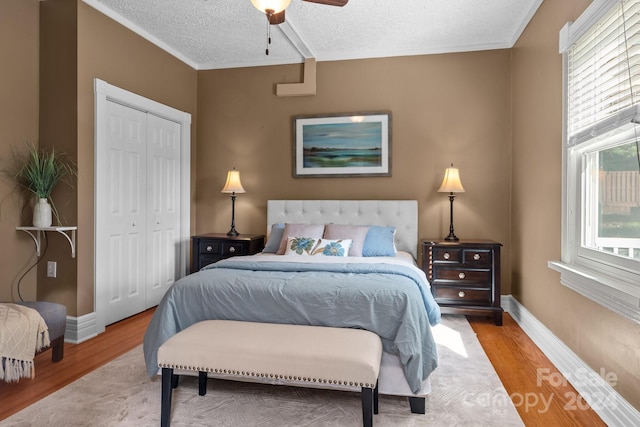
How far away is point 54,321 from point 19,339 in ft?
1.05

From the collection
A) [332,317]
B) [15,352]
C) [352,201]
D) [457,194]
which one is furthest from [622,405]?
[15,352]

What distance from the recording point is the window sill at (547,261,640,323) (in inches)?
68.9

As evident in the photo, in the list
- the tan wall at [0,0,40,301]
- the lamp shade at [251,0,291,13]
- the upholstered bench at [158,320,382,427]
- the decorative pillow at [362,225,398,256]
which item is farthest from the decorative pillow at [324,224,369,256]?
the tan wall at [0,0,40,301]

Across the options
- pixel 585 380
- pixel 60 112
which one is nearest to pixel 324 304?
pixel 585 380

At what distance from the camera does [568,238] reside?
259 centimetres

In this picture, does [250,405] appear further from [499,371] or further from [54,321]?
[499,371]

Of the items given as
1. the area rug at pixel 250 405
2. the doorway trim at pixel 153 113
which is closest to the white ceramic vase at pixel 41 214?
the doorway trim at pixel 153 113

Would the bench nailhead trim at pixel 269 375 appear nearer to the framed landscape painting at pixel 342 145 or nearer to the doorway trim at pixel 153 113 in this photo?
the doorway trim at pixel 153 113

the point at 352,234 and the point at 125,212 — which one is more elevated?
the point at 125,212

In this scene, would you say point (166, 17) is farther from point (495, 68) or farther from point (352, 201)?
point (495, 68)

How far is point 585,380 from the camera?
2260 millimetres

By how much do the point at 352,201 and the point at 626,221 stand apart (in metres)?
2.60

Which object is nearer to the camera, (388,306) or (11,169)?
(388,306)

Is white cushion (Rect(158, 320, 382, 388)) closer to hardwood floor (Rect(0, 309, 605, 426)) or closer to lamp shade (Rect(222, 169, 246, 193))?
hardwood floor (Rect(0, 309, 605, 426))
